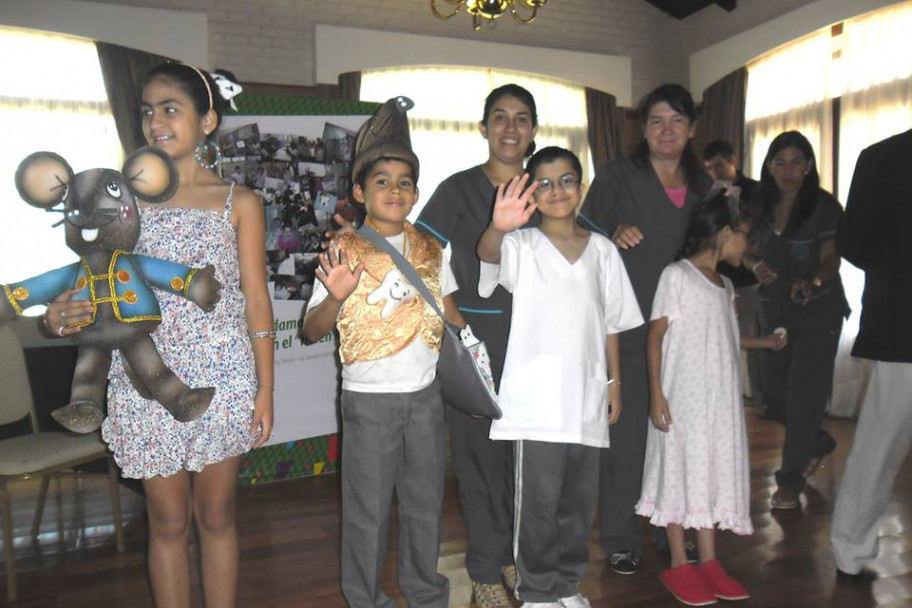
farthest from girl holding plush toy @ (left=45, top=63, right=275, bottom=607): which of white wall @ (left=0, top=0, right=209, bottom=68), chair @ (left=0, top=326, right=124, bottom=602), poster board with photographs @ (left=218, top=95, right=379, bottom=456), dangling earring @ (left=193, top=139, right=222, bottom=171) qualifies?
white wall @ (left=0, top=0, right=209, bottom=68)

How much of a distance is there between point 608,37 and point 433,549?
21.8 ft

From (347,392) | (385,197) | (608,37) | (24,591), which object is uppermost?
(608,37)

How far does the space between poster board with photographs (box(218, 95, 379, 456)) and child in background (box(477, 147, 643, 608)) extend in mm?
1849

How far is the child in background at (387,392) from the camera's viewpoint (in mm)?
1899

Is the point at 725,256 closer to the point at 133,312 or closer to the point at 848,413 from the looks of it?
the point at 133,312

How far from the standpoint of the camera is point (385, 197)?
191 centimetres

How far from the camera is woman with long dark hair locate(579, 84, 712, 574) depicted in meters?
2.60

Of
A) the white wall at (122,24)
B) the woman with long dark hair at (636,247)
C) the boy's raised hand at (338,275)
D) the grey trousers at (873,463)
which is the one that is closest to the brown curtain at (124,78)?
the white wall at (122,24)

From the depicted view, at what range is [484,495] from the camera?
2.33 meters

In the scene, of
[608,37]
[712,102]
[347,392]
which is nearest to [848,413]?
[712,102]

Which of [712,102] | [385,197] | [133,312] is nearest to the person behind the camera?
[133,312]

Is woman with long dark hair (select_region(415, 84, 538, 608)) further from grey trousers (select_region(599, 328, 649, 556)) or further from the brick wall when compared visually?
the brick wall

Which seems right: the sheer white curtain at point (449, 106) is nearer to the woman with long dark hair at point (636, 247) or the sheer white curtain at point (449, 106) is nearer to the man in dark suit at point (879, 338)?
the woman with long dark hair at point (636, 247)

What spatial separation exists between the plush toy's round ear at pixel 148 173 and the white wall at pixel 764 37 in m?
5.70
